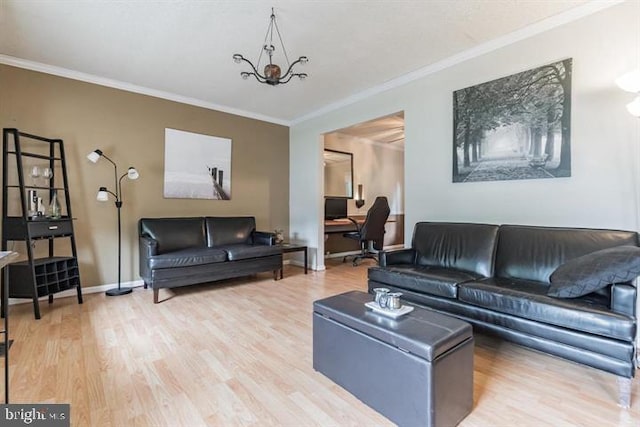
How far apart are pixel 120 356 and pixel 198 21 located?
2.60m

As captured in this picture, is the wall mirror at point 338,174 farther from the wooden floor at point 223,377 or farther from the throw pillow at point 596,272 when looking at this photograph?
the throw pillow at point 596,272

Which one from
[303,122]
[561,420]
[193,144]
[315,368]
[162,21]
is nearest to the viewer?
[561,420]

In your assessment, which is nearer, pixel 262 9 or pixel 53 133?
pixel 262 9

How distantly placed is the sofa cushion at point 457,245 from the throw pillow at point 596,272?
0.67 metres

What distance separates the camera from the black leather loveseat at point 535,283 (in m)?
1.61

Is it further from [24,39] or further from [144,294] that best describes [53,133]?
[144,294]

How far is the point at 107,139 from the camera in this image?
374 cm

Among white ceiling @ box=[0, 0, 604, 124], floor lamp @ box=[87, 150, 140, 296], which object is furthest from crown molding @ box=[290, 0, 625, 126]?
floor lamp @ box=[87, 150, 140, 296]

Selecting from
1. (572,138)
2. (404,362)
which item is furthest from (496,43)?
(404,362)

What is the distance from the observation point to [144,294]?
3590 mm

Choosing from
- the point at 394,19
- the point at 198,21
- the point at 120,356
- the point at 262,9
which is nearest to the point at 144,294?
the point at 120,356

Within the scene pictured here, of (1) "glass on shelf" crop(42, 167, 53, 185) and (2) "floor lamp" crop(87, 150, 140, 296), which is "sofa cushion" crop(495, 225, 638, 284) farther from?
(1) "glass on shelf" crop(42, 167, 53, 185)

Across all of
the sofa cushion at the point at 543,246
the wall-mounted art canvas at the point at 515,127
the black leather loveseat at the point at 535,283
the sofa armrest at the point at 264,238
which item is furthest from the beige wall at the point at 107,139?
the sofa cushion at the point at 543,246

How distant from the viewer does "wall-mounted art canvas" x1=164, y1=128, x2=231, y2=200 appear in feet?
13.9
